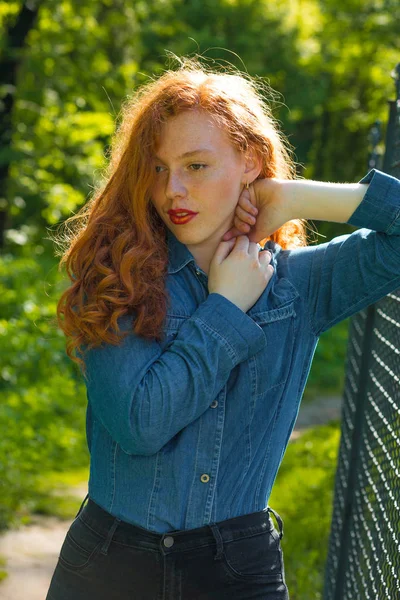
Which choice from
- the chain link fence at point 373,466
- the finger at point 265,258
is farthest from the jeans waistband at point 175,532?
the finger at point 265,258

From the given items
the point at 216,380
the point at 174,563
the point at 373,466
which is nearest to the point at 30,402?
the point at 373,466

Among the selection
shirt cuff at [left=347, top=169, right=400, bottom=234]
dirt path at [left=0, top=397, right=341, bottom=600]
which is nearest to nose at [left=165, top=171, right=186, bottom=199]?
shirt cuff at [left=347, top=169, right=400, bottom=234]

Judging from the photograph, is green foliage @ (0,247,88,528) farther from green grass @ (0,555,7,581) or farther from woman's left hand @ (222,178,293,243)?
woman's left hand @ (222,178,293,243)

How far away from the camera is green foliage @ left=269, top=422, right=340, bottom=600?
4.58 m

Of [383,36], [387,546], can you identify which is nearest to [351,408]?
[387,546]

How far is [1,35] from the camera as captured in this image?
37.9 ft

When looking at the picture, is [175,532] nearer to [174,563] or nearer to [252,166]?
[174,563]

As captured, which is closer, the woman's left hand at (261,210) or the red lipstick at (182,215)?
the red lipstick at (182,215)

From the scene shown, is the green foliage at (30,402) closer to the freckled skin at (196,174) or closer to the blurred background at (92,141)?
the blurred background at (92,141)

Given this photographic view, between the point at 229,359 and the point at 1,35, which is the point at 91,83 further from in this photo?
the point at 229,359

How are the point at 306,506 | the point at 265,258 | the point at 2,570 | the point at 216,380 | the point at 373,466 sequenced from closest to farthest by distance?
the point at 216,380 → the point at 265,258 → the point at 373,466 → the point at 2,570 → the point at 306,506

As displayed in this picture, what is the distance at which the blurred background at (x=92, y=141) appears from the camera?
6125mm

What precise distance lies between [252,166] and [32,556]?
3.42 metres

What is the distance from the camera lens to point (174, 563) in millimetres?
2025
